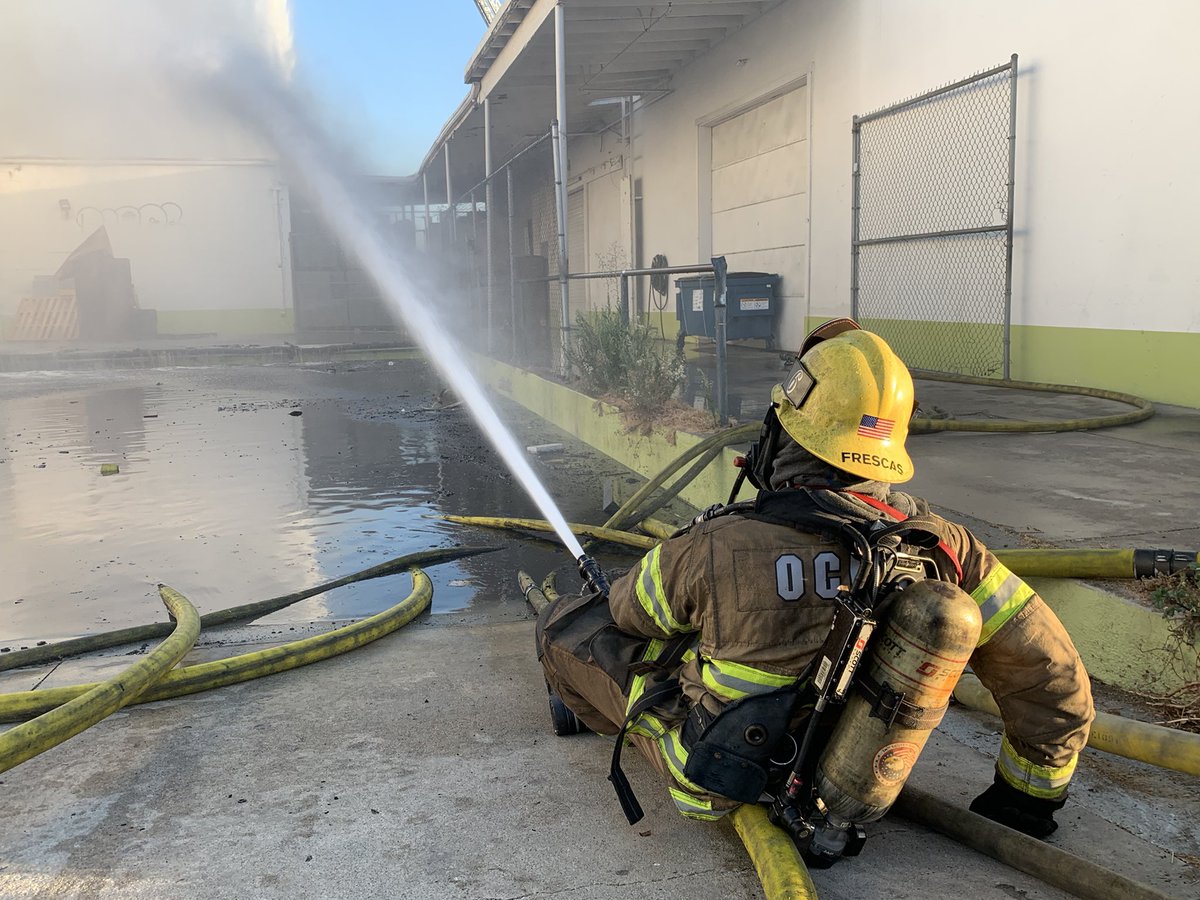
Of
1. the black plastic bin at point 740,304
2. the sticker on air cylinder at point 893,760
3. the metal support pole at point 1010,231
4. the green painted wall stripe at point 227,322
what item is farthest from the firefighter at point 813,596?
the green painted wall stripe at point 227,322

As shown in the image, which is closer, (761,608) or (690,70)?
(761,608)

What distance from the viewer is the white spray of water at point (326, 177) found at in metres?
17.8

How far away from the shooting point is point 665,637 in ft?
7.81

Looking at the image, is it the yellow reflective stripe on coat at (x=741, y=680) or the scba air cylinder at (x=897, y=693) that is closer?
the scba air cylinder at (x=897, y=693)

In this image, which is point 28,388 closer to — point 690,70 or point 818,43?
point 690,70

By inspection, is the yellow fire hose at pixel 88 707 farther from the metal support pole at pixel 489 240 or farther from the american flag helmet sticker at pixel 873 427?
the metal support pole at pixel 489 240

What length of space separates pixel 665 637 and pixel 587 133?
2006 cm

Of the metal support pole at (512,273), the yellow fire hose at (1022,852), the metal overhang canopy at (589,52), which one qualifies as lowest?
the yellow fire hose at (1022,852)

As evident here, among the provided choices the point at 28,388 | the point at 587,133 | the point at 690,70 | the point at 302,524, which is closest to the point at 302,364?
the point at 28,388

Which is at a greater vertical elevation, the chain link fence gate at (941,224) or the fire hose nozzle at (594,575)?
the chain link fence gate at (941,224)

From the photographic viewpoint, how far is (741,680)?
7.04 feet

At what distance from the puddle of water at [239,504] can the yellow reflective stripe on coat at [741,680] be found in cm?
278

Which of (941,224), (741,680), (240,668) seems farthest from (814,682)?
(941,224)

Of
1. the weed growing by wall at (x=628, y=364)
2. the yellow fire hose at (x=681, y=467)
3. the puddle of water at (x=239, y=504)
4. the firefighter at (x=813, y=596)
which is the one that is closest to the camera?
the firefighter at (x=813, y=596)
